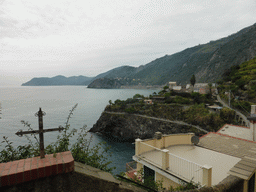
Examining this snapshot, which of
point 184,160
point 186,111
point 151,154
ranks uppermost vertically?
point 184,160

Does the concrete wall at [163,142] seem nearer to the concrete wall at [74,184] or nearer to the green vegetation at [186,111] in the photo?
the concrete wall at [74,184]

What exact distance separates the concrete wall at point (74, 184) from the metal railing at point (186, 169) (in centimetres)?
455

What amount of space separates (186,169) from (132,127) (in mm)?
42395

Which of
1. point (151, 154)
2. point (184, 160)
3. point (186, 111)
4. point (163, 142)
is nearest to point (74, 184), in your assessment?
point (184, 160)

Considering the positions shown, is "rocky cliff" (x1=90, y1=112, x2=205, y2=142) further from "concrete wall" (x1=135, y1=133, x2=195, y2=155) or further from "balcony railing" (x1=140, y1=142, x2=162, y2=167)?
"balcony railing" (x1=140, y1=142, x2=162, y2=167)

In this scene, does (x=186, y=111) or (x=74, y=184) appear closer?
(x=74, y=184)

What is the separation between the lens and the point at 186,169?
675 centimetres

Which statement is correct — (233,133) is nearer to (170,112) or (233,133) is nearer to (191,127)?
(191,127)

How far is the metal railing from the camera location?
6133 millimetres

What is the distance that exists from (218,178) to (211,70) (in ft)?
574

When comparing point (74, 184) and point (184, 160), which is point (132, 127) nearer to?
point (184, 160)

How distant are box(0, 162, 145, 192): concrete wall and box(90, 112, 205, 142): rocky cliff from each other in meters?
40.8

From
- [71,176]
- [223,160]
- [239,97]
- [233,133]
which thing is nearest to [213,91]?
[239,97]

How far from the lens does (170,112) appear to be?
4753cm
